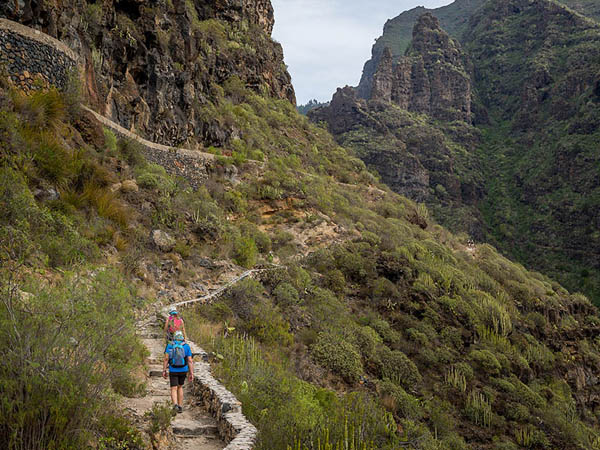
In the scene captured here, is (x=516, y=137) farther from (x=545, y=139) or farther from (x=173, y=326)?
(x=173, y=326)

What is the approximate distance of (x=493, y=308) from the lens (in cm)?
1709

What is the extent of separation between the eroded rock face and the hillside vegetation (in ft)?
202

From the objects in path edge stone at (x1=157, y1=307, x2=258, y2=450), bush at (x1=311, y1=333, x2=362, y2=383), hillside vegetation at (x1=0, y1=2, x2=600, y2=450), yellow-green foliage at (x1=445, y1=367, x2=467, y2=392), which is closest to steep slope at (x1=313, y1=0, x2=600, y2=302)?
hillside vegetation at (x1=0, y1=2, x2=600, y2=450)

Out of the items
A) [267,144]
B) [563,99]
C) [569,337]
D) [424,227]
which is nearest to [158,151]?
[267,144]

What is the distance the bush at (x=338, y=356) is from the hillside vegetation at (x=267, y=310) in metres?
0.05

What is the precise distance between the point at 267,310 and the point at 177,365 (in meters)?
5.53

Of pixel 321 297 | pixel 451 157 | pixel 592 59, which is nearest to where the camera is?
pixel 321 297

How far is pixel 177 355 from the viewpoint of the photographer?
5.52 m

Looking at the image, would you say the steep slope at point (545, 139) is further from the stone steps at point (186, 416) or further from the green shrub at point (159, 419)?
the green shrub at point (159, 419)

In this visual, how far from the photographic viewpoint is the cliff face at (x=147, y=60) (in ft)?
43.3

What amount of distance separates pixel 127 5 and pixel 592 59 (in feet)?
234

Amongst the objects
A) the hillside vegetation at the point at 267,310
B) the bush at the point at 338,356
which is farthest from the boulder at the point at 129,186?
the bush at the point at 338,356

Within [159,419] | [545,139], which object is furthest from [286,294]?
[545,139]

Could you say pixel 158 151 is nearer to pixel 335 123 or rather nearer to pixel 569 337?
pixel 569 337
